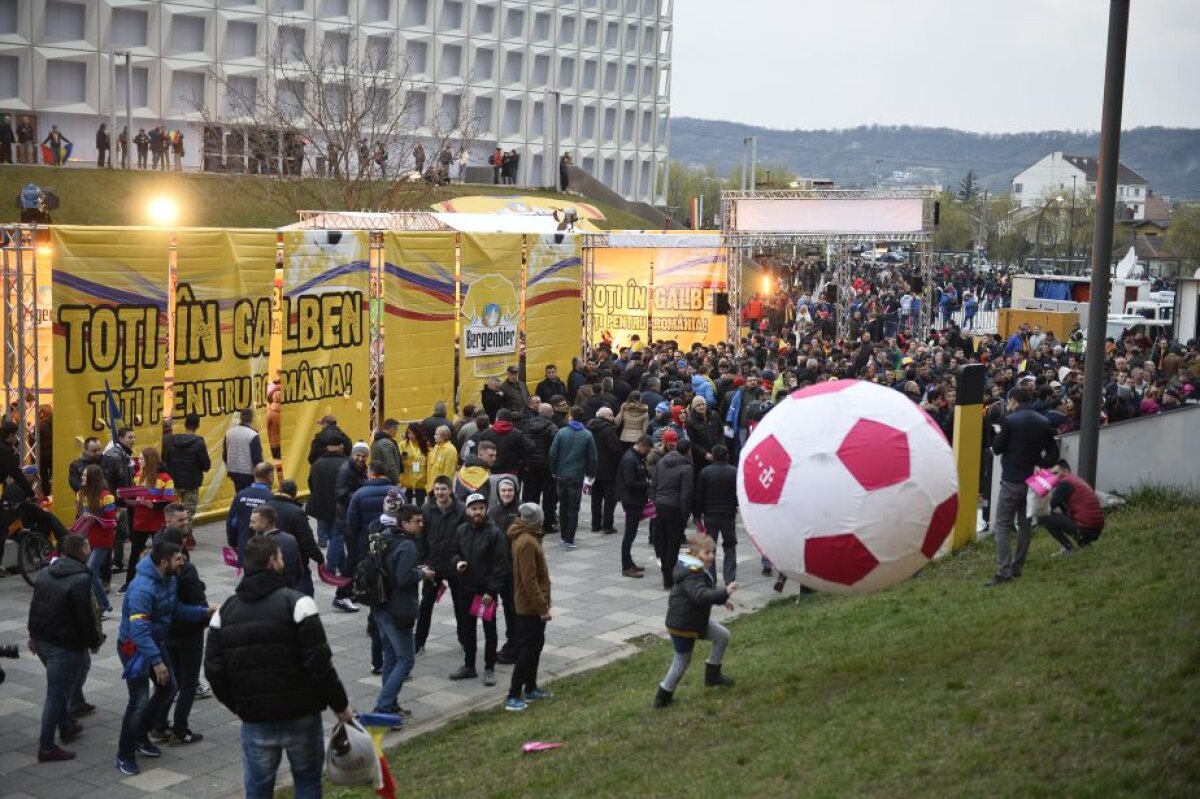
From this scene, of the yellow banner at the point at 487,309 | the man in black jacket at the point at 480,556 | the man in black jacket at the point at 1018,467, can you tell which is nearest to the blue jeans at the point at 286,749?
the man in black jacket at the point at 480,556

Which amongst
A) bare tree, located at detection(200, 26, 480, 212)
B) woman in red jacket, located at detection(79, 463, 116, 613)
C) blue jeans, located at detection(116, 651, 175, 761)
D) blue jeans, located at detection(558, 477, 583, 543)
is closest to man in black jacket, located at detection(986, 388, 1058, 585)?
blue jeans, located at detection(558, 477, 583, 543)

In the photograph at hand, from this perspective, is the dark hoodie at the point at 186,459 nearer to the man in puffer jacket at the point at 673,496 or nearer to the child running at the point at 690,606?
the man in puffer jacket at the point at 673,496

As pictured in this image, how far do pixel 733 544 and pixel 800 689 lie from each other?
5261mm

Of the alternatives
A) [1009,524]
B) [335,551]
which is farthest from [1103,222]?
[335,551]

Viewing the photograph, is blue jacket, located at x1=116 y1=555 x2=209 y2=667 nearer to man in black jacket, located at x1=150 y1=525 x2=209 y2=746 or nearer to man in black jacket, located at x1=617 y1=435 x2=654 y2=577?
man in black jacket, located at x1=150 y1=525 x2=209 y2=746

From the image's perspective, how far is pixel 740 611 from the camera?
14.4 meters

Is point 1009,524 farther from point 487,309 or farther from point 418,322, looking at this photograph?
point 487,309

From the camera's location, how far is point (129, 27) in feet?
196

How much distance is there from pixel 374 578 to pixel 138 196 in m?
38.5

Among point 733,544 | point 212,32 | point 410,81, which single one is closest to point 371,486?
point 733,544

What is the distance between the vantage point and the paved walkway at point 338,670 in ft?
31.5

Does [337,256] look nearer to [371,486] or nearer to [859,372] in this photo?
[371,486]

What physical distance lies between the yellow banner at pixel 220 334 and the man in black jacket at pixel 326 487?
3.57 m

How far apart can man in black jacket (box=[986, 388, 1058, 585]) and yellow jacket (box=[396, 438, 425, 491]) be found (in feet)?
26.3
